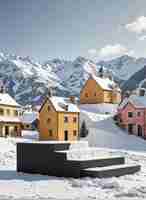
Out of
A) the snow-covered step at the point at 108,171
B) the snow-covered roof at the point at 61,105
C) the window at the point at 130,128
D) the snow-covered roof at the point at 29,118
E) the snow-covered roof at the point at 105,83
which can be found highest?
the snow-covered roof at the point at 105,83

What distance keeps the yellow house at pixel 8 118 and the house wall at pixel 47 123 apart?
254 inches

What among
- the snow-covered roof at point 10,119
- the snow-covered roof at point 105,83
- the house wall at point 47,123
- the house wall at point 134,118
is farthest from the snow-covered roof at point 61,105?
the snow-covered roof at point 105,83

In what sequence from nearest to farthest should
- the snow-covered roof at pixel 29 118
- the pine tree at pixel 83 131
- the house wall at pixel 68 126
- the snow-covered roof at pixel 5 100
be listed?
the house wall at pixel 68 126
the pine tree at pixel 83 131
the snow-covered roof at pixel 5 100
the snow-covered roof at pixel 29 118

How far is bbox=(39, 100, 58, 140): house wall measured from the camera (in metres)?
56.1

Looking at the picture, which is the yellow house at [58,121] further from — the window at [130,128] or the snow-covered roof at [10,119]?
the window at [130,128]

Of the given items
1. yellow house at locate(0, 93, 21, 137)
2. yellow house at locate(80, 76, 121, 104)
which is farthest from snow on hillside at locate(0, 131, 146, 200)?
yellow house at locate(80, 76, 121, 104)

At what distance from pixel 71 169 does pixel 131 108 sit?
141 feet

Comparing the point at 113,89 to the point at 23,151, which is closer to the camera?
the point at 23,151

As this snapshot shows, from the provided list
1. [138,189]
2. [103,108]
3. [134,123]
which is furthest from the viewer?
[103,108]

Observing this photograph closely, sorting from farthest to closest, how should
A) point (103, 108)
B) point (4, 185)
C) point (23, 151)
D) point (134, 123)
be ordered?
point (103, 108) → point (134, 123) → point (23, 151) → point (4, 185)

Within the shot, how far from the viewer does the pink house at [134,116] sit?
61.8 meters

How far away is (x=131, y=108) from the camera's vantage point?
6372 cm

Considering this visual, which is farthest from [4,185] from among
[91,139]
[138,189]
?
[91,139]

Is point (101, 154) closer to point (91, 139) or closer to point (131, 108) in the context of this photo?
point (91, 139)
